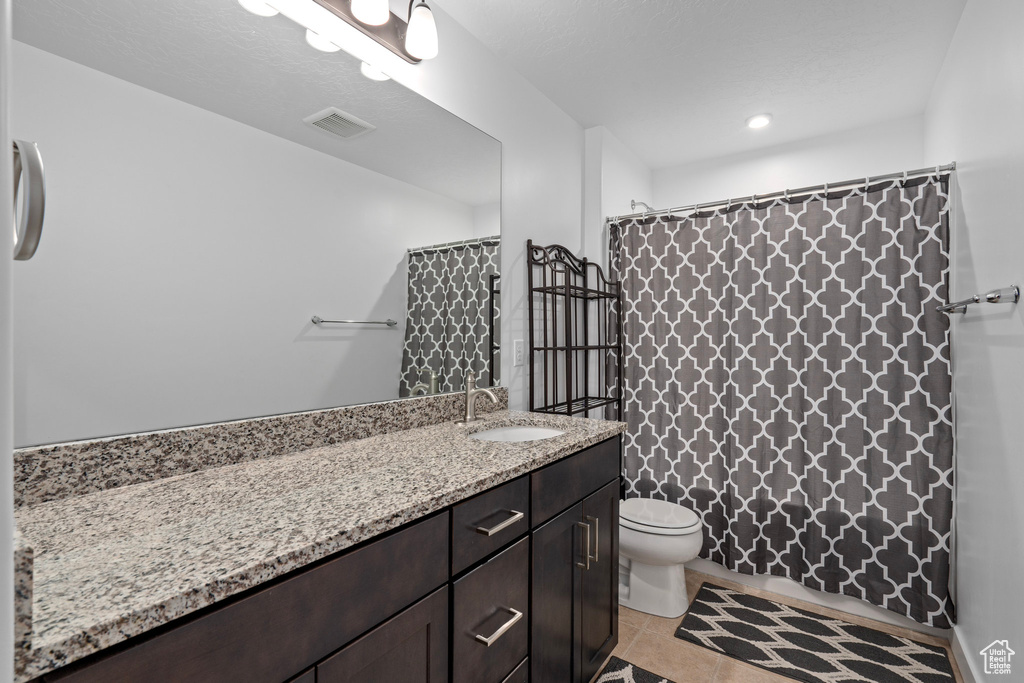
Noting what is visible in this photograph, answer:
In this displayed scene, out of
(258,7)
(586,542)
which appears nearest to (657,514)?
(586,542)

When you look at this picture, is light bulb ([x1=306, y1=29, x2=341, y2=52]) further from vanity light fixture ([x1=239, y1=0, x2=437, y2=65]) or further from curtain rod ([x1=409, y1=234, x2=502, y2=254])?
curtain rod ([x1=409, y1=234, x2=502, y2=254])

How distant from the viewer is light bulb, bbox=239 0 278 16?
3.89 feet

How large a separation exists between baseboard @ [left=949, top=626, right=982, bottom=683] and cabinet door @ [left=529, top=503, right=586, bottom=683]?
1.38 metres

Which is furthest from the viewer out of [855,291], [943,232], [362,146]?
[855,291]

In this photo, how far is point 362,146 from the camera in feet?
4.85

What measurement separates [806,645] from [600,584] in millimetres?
989

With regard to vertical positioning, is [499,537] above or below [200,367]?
below

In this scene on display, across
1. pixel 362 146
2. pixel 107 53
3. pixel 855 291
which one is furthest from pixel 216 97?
pixel 855 291

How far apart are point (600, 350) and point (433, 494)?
1.89 meters

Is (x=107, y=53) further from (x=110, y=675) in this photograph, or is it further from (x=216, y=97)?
(x=110, y=675)

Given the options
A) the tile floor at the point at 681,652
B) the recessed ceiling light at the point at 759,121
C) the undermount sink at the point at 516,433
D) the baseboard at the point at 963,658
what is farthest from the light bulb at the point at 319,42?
the baseboard at the point at 963,658

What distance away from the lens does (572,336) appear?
97.5 inches

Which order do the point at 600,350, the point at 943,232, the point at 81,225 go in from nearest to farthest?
the point at 81,225, the point at 943,232, the point at 600,350

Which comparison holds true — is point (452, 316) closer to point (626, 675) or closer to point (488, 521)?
point (488, 521)
